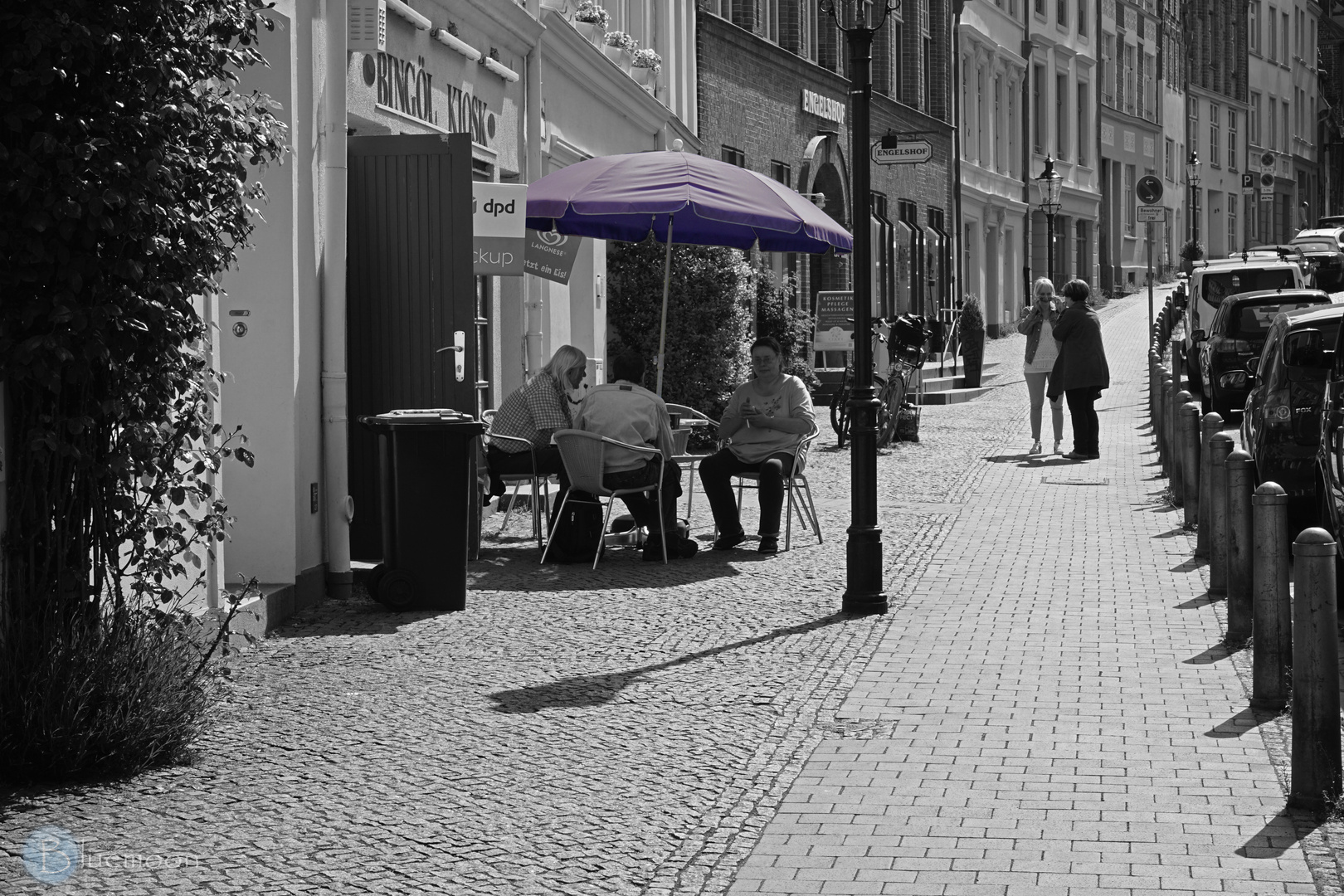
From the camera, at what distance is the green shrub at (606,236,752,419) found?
68.3ft

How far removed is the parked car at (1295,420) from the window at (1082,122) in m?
46.0

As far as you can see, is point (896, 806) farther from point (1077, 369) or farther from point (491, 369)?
point (1077, 369)

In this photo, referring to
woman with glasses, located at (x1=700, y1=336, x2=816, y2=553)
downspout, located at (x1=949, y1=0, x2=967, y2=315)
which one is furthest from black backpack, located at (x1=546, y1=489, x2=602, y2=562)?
downspout, located at (x1=949, y1=0, x2=967, y2=315)

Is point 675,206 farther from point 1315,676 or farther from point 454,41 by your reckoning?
point 1315,676

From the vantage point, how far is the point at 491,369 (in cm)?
1603

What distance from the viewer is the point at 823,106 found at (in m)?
31.3

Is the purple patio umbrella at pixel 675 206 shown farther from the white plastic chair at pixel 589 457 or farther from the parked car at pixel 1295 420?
the parked car at pixel 1295 420

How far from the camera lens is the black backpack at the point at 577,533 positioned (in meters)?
11.5

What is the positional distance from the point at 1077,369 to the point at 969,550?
6693 mm

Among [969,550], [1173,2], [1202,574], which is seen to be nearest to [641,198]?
[969,550]

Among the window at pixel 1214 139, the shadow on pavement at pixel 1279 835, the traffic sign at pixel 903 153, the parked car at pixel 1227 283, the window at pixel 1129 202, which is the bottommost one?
the shadow on pavement at pixel 1279 835

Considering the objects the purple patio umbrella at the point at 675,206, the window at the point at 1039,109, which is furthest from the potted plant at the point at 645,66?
the window at the point at 1039,109

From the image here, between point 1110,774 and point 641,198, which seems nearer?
point 1110,774

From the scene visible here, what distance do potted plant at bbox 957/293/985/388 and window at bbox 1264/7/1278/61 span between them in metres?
57.8
